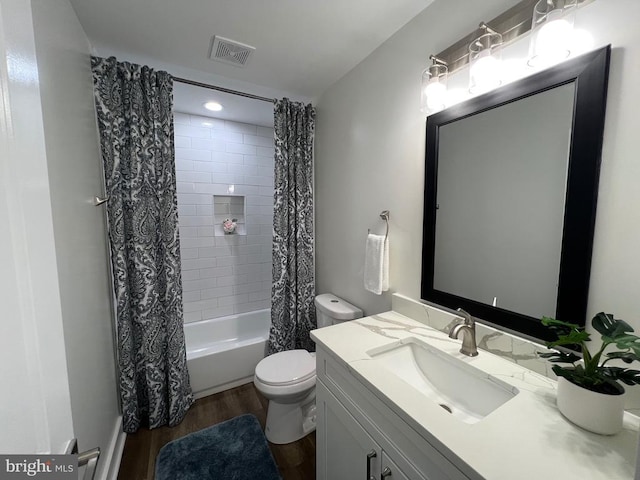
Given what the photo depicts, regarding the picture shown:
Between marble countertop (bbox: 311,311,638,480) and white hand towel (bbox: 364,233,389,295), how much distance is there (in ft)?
1.94

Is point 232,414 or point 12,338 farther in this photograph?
point 232,414

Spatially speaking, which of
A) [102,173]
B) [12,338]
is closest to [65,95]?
[102,173]

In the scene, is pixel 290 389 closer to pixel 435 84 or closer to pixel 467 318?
pixel 467 318

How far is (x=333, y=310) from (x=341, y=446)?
0.84 metres

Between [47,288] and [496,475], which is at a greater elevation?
[47,288]

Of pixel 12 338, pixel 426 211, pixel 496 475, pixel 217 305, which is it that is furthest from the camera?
pixel 217 305

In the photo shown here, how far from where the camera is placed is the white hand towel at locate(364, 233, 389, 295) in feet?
5.07

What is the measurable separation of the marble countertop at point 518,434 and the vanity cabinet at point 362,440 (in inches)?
1.8

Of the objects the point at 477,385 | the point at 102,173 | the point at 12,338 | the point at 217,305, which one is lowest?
the point at 217,305

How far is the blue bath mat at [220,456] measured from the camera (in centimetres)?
145

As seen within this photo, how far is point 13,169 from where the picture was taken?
424mm

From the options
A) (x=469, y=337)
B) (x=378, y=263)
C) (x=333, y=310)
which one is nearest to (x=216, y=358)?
(x=333, y=310)

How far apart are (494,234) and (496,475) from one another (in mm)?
822

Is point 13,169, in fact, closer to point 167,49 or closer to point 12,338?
point 12,338
